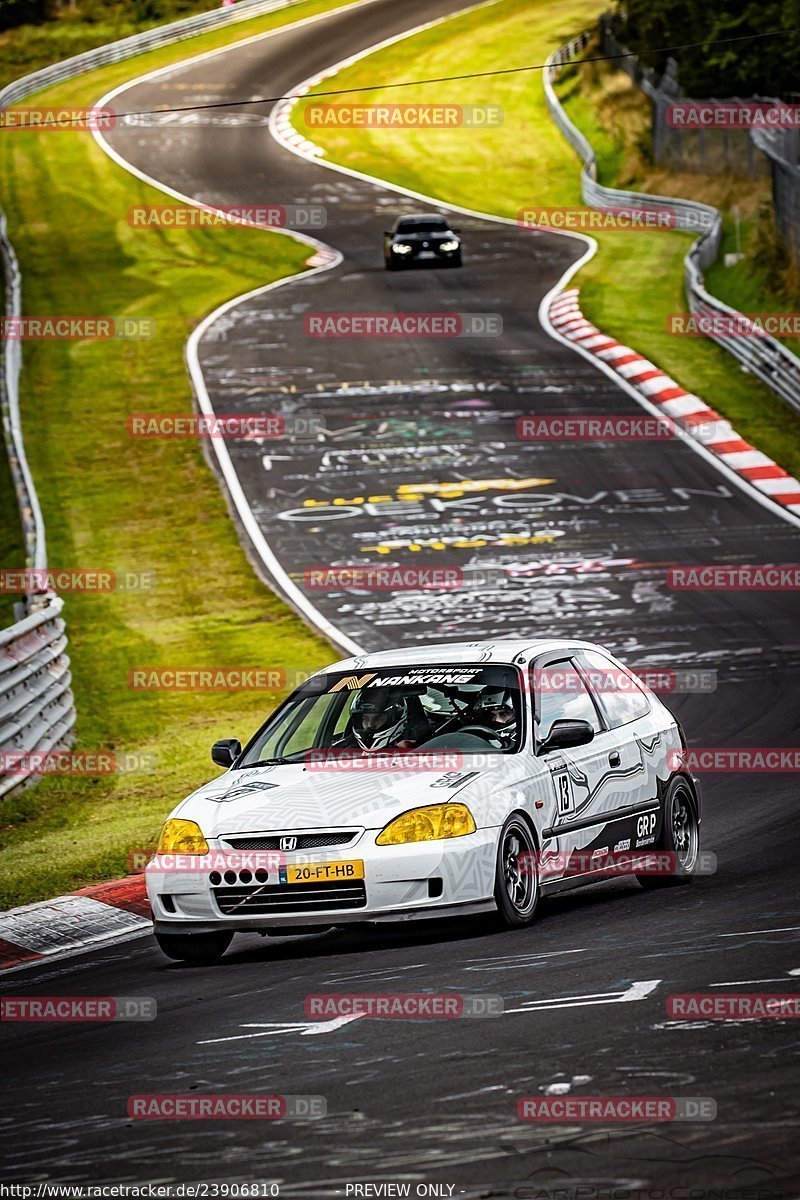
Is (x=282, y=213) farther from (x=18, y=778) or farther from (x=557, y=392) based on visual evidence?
(x=18, y=778)

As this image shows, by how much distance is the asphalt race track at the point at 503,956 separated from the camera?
5.98 metres

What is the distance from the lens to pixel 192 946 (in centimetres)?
977

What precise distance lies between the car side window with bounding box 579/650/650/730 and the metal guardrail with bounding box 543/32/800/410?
20.3 meters

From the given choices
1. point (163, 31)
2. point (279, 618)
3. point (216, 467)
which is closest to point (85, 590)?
point (279, 618)

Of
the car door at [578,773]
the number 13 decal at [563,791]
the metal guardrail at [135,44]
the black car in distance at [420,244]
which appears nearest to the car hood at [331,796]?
the number 13 decal at [563,791]

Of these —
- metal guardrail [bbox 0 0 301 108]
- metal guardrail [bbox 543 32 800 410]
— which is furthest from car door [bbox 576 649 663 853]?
metal guardrail [bbox 0 0 301 108]

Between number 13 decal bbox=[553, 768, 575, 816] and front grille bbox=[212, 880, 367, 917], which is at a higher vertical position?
front grille bbox=[212, 880, 367, 917]

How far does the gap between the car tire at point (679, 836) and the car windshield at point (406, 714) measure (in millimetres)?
1346

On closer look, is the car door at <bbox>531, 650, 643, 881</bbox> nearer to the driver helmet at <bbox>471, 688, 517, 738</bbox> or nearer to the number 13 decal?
the number 13 decal

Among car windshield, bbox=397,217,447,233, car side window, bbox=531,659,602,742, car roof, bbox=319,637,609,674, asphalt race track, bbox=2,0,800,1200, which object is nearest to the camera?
asphalt race track, bbox=2,0,800,1200

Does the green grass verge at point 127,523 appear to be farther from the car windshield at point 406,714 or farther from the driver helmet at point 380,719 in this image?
the driver helmet at point 380,719

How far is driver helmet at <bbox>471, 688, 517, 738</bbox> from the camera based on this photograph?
10422 millimetres

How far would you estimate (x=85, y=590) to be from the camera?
2570 centimetres

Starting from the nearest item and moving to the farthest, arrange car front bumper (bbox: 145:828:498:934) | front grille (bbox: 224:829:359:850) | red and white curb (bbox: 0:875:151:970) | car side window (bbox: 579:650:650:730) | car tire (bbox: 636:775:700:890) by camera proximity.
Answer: car front bumper (bbox: 145:828:498:934)
front grille (bbox: 224:829:359:850)
red and white curb (bbox: 0:875:151:970)
car tire (bbox: 636:775:700:890)
car side window (bbox: 579:650:650:730)
